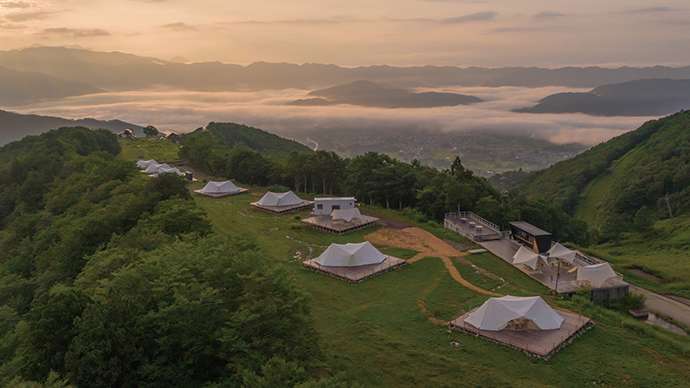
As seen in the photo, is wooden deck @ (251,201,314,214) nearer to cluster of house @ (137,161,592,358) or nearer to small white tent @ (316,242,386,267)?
cluster of house @ (137,161,592,358)

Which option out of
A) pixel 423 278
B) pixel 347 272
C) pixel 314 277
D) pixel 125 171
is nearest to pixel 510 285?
pixel 423 278

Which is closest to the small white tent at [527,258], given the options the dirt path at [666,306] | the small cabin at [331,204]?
the dirt path at [666,306]

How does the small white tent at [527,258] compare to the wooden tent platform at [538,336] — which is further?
the small white tent at [527,258]

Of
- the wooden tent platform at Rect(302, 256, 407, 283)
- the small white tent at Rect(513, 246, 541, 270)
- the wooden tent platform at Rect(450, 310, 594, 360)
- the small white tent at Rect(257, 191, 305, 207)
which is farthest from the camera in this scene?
the small white tent at Rect(257, 191, 305, 207)

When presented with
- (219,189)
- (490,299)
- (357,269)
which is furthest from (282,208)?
(490,299)

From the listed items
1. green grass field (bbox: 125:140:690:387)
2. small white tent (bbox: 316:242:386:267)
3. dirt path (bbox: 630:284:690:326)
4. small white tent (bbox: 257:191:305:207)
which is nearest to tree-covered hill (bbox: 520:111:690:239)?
dirt path (bbox: 630:284:690:326)

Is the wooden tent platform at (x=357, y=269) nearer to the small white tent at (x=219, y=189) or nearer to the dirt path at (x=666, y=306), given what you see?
the dirt path at (x=666, y=306)

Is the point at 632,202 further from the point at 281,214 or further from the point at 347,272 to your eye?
the point at 347,272
